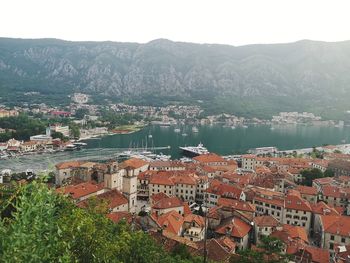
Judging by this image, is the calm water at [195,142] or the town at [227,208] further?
the calm water at [195,142]

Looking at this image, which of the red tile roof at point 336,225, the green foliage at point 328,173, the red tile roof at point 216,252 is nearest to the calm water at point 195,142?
the green foliage at point 328,173

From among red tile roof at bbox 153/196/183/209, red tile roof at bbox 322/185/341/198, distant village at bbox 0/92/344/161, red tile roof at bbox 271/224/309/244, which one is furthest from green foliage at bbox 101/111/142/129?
red tile roof at bbox 271/224/309/244

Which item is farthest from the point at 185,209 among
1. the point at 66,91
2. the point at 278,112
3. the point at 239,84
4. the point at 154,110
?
the point at 239,84

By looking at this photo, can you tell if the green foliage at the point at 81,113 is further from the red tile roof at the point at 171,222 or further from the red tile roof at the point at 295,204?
the red tile roof at the point at 295,204

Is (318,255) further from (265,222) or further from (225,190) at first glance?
(225,190)

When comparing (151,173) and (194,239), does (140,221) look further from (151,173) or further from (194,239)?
(151,173)

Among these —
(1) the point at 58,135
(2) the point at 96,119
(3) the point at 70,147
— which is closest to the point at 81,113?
(2) the point at 96,119
